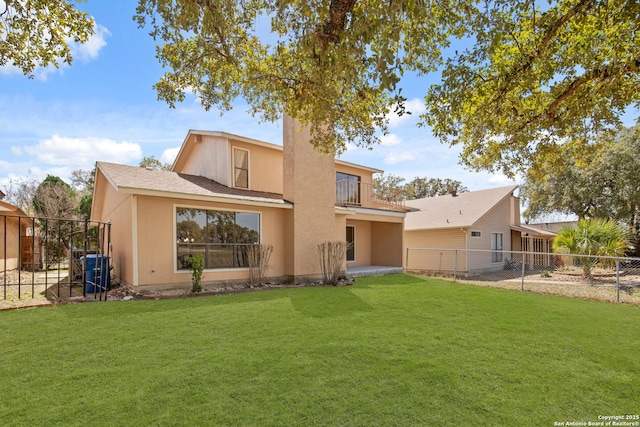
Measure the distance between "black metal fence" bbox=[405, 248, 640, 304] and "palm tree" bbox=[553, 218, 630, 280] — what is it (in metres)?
0.09

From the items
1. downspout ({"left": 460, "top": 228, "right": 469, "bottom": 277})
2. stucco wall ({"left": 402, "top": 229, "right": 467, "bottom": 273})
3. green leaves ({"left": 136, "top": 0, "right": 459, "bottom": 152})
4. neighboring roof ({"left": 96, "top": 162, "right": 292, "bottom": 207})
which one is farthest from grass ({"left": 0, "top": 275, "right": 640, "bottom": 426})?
stucco wall ({"left": 402, "top": 229, "right": 467, "bottom": 273})

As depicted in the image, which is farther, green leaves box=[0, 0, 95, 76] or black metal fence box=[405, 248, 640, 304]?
black metal fence box=[405, 248, 640, 304]

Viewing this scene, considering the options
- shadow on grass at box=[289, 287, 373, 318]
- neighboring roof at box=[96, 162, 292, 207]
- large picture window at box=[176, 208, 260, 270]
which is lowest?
shadow on grass at box=[289, 287, 373, 318]

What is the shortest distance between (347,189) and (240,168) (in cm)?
560

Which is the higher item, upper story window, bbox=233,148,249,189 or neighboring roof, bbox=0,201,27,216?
upper story window, bbox=233,148,249,189

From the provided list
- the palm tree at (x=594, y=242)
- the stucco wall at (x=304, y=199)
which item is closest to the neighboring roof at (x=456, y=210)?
the palm tree at (x=594, y=242)

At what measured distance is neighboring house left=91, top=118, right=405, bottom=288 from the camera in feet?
29.1

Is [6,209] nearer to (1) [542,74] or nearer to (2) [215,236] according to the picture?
(2) [215,236]

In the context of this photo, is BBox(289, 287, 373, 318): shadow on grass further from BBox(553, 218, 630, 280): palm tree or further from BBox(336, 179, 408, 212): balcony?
BBox(553, 218, 630, 280): palm tree

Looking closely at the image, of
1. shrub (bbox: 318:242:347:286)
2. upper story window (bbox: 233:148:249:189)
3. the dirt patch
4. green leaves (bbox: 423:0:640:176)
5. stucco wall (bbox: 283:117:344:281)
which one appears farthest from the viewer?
upper story window (bbox: 233:148:249:189)

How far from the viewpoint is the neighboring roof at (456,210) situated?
684 inches

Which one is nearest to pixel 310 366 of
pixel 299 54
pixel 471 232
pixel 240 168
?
pixel 299 54

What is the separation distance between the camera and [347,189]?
16188 millimetres

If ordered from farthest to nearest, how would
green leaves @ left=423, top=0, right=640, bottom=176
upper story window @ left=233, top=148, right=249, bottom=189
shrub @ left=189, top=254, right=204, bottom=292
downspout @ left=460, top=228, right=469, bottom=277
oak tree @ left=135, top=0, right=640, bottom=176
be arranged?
downspout @ left=460, top=228, right=469, bottom=277, upper story window @ left=233, top=148, right=249, bottom=189, shrub @ left=189, top=254, right=204, bottom=292, green leaves @ left=423, top=0, right=640, bottom=176, oak tree @ left=135, top=0, right=640, bottom=176
